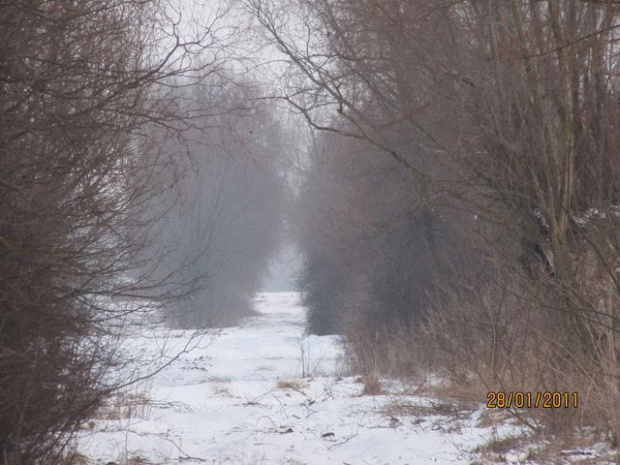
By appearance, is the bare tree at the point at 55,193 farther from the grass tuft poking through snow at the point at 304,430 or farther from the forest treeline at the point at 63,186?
the grass tuft poking through snow at the point at 304,430

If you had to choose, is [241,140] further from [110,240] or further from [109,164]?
[110,240]

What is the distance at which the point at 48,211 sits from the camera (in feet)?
15.7

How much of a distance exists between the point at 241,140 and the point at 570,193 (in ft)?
11.0

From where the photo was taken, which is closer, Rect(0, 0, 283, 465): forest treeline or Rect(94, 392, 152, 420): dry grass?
Rect(0, 0, 283, 465): forest treeline

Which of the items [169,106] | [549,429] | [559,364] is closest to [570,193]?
[559,364]
